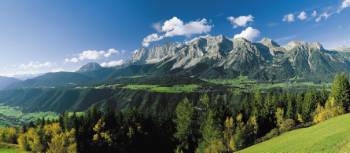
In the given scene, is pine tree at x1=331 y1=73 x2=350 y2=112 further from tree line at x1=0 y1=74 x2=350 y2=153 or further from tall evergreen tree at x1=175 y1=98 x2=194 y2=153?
tall evergreen tree at x1=175 y1=98 x2=194 y2=153

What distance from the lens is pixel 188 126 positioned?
120 metres

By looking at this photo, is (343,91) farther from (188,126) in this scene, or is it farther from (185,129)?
(185,129)

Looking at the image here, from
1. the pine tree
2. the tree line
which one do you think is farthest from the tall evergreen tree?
the pine tree

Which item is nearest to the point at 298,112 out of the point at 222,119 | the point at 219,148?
the point at 222,119

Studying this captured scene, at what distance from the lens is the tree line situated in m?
109

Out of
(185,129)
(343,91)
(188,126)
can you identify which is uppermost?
(343,91)

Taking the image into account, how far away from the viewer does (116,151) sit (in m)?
116

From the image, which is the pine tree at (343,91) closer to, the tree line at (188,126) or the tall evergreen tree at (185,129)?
the tree line at (188,126)

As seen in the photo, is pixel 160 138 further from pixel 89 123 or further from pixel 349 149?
pixel 349 149

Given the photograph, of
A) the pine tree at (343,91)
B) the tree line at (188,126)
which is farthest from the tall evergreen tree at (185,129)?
the pine tree at (343,91)

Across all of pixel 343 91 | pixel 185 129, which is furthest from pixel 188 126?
pixel 343 91

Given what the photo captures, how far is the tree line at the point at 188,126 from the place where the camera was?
4294 inches

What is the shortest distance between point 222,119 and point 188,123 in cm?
1564

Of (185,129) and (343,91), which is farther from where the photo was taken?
(185,129)
